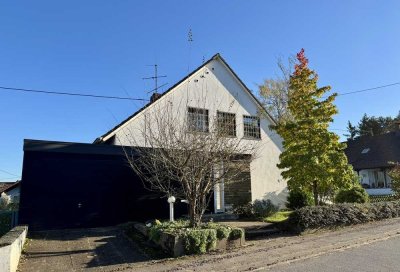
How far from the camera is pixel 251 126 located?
19.7m

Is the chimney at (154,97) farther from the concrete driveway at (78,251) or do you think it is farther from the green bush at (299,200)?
the green bush at (299,200)

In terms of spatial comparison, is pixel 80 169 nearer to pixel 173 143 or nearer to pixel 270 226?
pixel 173 143

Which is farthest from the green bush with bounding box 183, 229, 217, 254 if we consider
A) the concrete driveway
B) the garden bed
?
the concrete driveway

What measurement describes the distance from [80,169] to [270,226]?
8.01m

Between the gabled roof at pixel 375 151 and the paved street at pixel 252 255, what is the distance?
27748mm

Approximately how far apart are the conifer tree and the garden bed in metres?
5.45

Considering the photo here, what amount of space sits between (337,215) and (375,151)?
1189 inches

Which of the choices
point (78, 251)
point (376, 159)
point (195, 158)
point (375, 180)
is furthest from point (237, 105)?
point (375, 180)

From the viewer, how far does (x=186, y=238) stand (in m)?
9.30

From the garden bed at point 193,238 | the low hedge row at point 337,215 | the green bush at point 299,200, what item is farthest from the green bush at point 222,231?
the green bush at point 299,200

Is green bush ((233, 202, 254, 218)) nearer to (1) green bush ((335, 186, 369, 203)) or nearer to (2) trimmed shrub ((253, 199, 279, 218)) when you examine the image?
(2) trimmed shrub ((253, 199, 279, 218))

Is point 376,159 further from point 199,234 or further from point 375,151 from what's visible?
point 199,234

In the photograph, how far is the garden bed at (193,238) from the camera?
9.28 m

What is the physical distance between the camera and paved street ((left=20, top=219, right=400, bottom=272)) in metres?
8.04
